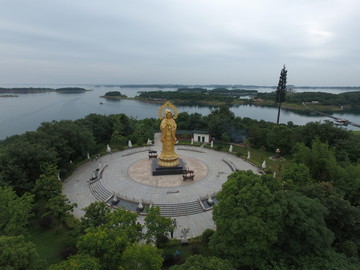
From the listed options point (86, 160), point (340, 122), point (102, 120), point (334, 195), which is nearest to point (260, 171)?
point (334, 195)

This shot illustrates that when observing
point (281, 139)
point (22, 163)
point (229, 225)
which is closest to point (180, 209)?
point (229, 225)

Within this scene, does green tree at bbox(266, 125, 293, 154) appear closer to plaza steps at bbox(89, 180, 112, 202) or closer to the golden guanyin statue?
the golden guanyin statue

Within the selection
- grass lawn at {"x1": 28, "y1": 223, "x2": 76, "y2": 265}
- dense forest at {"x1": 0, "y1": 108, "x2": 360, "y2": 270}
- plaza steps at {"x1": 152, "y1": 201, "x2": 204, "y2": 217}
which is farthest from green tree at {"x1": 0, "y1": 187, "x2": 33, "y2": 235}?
plaza steps at {"x1": 152, "y1": 201, "x2": 204, "y2": 217}

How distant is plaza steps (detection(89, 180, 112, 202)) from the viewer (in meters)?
17.9

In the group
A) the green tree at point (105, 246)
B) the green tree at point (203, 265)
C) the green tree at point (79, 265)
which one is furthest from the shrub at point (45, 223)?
the green tree at point (203, 265)

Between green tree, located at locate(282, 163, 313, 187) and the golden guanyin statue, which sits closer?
green tree, located at locate(282, 163, 313, 187)

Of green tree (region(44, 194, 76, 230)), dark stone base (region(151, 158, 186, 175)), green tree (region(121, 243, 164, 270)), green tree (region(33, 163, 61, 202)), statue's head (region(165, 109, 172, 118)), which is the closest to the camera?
green tree (region(121, 243, 164, 270))

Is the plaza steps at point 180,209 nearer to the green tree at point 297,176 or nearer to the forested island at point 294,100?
the green tree at point 297,176

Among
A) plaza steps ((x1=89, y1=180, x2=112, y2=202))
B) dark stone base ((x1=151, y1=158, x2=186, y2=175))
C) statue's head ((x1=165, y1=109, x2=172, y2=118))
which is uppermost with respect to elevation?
statue's head ((x1=165, y1=109, x2=172, y2=118))

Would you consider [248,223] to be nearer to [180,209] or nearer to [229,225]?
[229,225]

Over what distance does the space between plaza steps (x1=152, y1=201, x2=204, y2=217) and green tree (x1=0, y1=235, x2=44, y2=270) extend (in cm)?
904

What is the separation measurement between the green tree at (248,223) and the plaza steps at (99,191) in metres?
11.2

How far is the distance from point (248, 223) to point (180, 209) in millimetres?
8026

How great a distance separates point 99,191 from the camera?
18.8m
